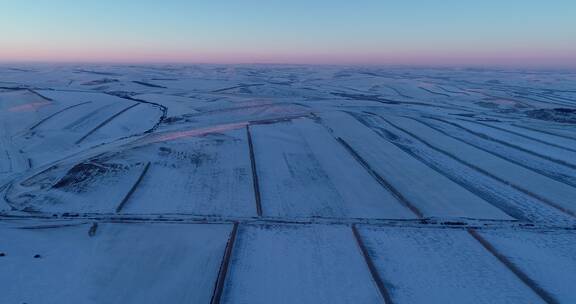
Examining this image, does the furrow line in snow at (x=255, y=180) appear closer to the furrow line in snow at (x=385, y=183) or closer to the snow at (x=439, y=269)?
the snow at (x=439, y=269)

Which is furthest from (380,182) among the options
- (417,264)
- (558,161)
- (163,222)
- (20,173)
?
(20,173)

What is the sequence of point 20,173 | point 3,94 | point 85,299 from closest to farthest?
point 85,299
point 20,173
point 3,94

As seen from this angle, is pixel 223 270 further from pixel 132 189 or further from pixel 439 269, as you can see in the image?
pixel 132 189

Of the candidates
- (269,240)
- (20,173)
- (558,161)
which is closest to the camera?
(269,240)

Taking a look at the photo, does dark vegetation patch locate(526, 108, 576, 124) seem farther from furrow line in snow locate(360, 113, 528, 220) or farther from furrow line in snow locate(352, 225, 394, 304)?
furrow line in snow locate(352, 225, 394, 304)

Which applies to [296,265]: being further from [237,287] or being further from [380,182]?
[380,182]

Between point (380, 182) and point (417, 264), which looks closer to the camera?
point (417, 264)
